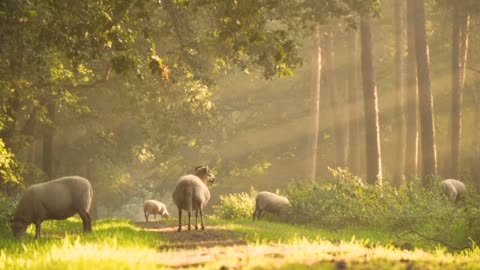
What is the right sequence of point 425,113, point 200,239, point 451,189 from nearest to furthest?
point 200,239
point 451,189
point 425,113

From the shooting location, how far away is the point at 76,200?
14.8 metres

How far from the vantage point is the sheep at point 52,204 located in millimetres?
14352

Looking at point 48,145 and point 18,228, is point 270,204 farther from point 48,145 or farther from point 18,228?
point 48,145

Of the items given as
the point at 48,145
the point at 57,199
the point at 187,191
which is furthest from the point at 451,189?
the point at 48,145

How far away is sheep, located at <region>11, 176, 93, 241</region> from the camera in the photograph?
14352 millimetres

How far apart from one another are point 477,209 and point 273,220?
1073cm

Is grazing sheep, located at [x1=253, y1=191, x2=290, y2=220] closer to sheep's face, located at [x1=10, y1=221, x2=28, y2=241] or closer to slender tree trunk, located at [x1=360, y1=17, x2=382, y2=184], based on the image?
slender tree trunk, located at [x1=360, y1=17, x2=382, y2=184]

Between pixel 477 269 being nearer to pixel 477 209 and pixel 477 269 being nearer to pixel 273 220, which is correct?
pixel 477 209

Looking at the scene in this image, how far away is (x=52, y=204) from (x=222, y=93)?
39.6 metres

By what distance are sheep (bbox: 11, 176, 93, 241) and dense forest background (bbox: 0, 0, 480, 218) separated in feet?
9.99

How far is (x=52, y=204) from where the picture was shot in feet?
47.7

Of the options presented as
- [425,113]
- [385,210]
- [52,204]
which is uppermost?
[425,113]

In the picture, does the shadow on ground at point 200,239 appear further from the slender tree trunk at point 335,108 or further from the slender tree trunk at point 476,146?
the slender tree trunk at point 335,108

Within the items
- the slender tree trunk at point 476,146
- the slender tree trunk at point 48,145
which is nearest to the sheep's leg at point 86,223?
the slender tree trunk at point 48,145
